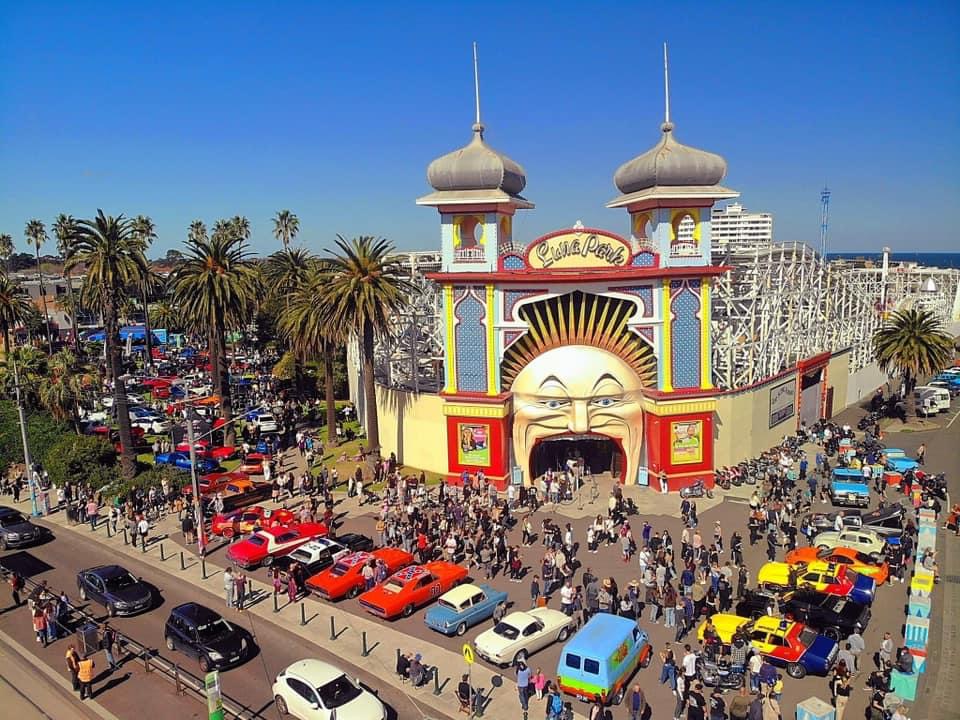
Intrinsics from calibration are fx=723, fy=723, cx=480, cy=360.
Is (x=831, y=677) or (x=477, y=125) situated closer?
(x=831, y=677)

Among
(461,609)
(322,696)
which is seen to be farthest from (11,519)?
(322,696)

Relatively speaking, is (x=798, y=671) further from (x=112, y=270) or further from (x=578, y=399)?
(x=112, y=270)

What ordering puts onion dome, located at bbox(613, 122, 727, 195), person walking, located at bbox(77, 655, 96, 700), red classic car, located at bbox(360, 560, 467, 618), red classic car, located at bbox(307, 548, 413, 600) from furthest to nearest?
1. onion dome, located at bbox(613, 122, 727, 195)
2. red classic car, located at bbox(307, 548, 413, 600)
3. red classic car, located at bbox(360, 560, 467, 618)
4. person walking, located at bbox(77, 655, 96, 700)

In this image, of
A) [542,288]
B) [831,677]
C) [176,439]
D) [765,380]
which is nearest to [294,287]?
[176,439]

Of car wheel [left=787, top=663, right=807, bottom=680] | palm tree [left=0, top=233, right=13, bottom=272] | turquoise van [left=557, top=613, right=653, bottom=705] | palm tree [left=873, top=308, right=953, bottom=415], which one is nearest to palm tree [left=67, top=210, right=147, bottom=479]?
turquoise van [left=557, top=613, right=653, bottom=705]

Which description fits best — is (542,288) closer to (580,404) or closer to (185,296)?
(580,404)

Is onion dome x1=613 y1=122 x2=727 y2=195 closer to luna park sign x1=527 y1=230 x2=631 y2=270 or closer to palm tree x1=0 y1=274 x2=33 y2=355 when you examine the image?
luna park sign x1=527 y1=230 x2=631 y2=270
